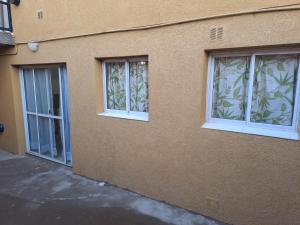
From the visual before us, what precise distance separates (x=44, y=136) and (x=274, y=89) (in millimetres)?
5577

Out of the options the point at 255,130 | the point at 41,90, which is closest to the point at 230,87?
the point at 255,130

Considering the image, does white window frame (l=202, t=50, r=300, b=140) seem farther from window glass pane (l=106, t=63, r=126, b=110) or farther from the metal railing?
the metal railing

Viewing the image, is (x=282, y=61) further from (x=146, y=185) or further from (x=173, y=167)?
(x=146, y=185)

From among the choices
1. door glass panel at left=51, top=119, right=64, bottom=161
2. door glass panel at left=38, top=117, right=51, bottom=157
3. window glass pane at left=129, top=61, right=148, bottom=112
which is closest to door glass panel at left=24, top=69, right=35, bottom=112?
door glass panel at left=38, top=117, right=51, bottom=157

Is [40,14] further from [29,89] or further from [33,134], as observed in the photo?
[33,134]

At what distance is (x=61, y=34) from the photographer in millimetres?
4684

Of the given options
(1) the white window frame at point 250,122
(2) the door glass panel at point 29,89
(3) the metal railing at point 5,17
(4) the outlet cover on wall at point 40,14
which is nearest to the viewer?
(1) the white window frame at point 250,122

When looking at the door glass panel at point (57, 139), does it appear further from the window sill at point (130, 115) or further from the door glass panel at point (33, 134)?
the window sill at point (130, 115)

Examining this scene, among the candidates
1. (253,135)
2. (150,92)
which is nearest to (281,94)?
(253,135)

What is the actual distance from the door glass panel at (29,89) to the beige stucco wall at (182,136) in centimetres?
136

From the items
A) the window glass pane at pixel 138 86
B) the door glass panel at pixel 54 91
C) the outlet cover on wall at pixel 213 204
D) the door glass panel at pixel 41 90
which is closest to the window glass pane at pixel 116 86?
the window glass pane at pixel 138 86

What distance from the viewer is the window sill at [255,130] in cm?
281

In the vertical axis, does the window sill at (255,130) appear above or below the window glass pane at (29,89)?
below

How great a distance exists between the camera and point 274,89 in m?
2.94
